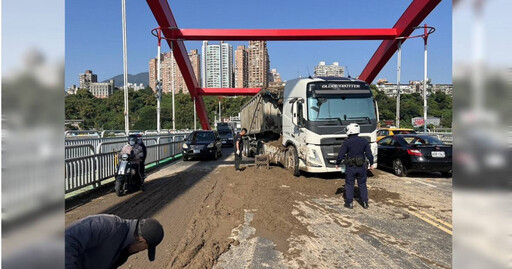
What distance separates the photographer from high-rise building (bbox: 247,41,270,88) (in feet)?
200

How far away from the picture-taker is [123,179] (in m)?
8.18

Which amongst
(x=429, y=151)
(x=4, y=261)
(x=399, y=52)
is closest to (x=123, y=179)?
(x=4, y=261)

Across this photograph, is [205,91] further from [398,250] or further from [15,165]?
[15,165]

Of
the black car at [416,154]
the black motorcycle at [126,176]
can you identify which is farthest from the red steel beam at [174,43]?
the black car at [416,154]

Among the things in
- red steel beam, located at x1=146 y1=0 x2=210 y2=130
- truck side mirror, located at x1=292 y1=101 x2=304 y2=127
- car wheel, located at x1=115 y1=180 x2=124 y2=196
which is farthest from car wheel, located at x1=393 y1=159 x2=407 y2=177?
red steel beam, located at x1=146 y1=0 x2=210 y2=130

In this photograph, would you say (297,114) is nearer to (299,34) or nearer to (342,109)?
(342,109)

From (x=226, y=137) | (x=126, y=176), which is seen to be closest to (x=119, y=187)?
(x=126, y=176)

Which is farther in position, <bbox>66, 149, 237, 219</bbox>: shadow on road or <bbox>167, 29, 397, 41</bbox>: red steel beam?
<bbox>167, 29, 397, 41</bbox>: red steel beam

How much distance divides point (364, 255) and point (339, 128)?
19.2 feet

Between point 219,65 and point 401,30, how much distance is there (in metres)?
53.9

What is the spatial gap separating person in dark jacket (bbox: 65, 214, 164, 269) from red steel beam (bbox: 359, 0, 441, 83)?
78.5 feet

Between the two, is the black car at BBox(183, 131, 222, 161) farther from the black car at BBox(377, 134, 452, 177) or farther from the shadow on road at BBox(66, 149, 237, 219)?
the black car at BBox(377, 134, 452, 177)

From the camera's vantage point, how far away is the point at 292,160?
10938 mm

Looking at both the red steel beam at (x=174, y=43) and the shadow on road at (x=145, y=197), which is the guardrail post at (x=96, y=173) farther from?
the red steel beam at (x=174, y=43)
